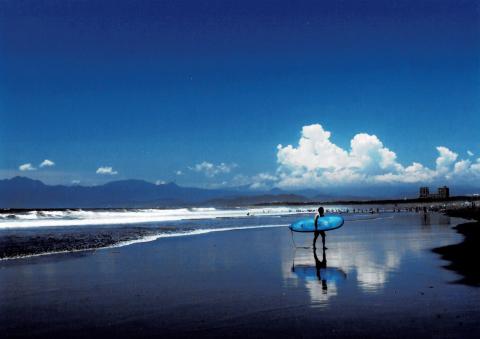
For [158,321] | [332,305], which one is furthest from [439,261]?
[158,321]

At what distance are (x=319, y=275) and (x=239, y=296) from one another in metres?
4.47

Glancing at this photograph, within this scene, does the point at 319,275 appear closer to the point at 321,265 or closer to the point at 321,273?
the point at 321,273

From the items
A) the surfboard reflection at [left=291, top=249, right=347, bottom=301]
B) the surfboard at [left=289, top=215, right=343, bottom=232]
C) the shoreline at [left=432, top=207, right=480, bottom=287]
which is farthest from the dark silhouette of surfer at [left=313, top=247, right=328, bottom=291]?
the surfboard at [left=289, top=215, right=343, bottom=232]

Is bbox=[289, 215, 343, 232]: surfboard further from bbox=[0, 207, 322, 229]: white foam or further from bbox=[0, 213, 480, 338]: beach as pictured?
bbox=[0, 207, 322, 229]: white foam

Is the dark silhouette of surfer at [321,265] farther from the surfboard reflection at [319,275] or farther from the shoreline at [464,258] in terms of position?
the shoreline at [464,258]

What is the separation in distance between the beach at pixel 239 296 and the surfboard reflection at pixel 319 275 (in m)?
0.04

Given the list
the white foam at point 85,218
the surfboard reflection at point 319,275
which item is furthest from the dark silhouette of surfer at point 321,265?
the white foam at point 85,218

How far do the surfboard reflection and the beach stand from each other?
4 cm

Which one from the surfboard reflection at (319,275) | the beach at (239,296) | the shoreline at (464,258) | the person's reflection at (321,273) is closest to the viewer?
the beach at (239,296)

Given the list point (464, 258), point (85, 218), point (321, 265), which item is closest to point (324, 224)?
point (464, 258)

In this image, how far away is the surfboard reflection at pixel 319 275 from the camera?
15889mm

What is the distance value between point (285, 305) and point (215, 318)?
6.87 ft

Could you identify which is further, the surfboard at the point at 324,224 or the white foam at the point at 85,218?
the white foam at the point at 85,218

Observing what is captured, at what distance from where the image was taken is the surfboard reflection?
15.9 m
